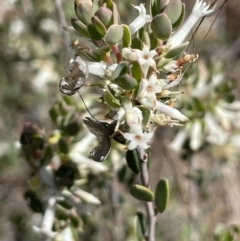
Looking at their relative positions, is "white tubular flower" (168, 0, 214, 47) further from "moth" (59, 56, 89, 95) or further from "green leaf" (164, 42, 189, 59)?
Answer: "moth" (59, 56, 89, 95)

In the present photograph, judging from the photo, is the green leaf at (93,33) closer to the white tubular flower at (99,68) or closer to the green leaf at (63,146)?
the white tubular flower at (99,68)

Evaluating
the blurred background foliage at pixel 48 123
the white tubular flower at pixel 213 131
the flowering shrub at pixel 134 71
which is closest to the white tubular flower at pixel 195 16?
the flowering shrub at pixel 134 71

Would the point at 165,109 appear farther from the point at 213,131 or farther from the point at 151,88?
the point at 213,131

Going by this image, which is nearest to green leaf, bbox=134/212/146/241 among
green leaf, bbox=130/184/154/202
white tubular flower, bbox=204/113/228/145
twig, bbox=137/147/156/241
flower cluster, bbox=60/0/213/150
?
twig, bbox=137/147/156/241

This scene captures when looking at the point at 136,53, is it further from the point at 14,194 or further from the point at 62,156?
the point at 14,194

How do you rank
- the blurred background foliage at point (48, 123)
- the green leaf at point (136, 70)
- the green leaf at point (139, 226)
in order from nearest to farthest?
the green leaf at point (136, 70) → the green leaf at point (139, 226) → the blurred background foliage at point (48, 123)

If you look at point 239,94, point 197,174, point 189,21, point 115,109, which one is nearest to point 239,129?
point 197,174

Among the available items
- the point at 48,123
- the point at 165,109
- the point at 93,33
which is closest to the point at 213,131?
the point at 165,109

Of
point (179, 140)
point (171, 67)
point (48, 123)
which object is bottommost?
point (48, 123)
